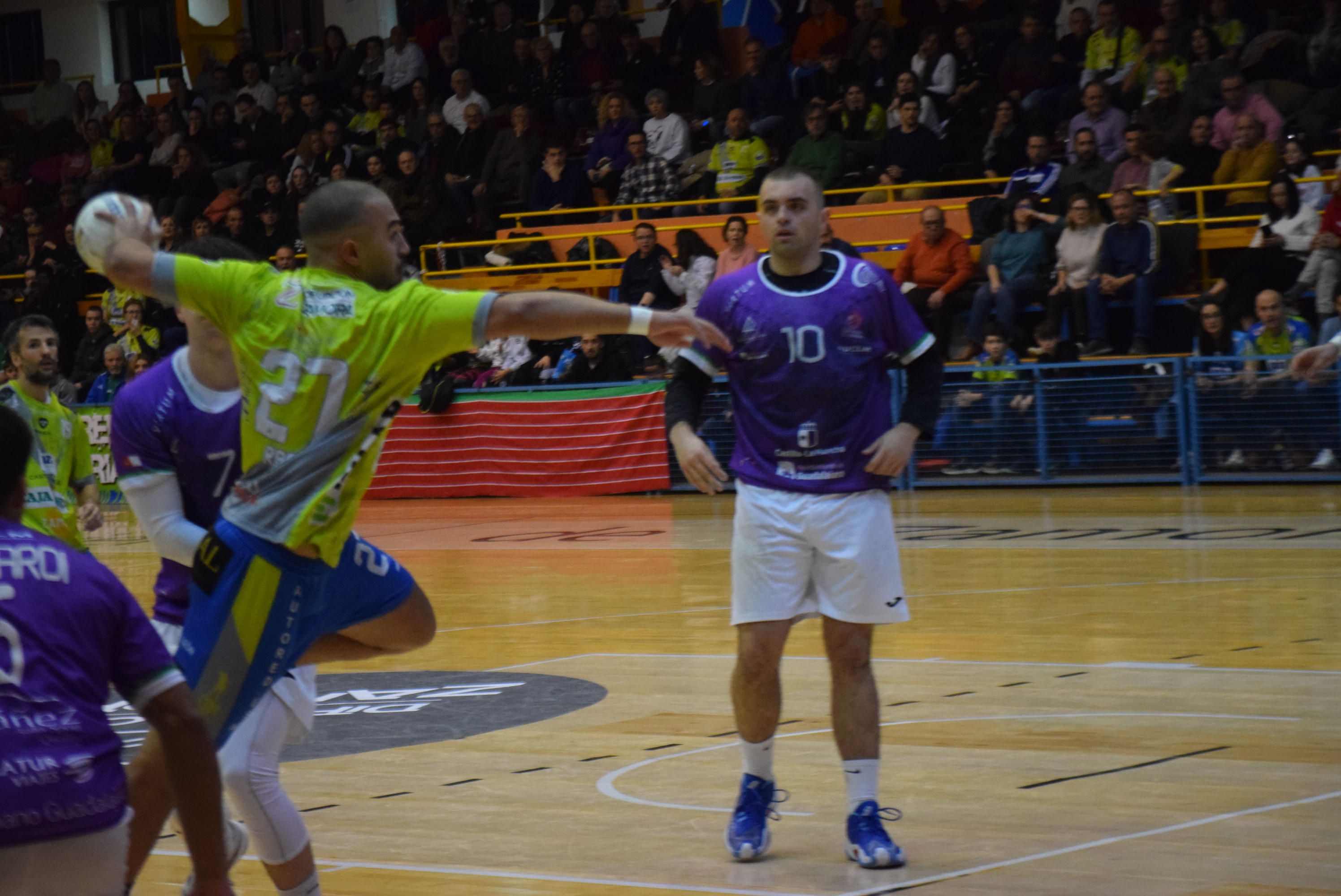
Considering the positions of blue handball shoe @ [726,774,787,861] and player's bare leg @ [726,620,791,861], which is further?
player's bare leg @ [726,620,791,861]

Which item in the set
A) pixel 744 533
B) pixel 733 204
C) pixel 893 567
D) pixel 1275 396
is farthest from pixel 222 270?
pixel 733 204

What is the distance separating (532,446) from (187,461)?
14138 mm

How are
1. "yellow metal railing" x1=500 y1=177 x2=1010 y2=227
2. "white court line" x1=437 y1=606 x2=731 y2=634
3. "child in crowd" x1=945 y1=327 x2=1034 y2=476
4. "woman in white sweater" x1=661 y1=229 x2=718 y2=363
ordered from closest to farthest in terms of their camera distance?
"white court line" x1=437 y1=606 x2=731 y2=634 → "child in crowd" x1=945 y1=327 x2=1034 y2=476 → "woman in white sweater" x1=661 y1=229 x2=718 y2=363 → "yellow metal railing" x1=500 y1=177 x2=1010 y2=227

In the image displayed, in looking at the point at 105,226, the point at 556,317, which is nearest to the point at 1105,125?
the point at 556,317

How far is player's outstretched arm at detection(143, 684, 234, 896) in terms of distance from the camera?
9.26ft

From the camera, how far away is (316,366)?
4.02m

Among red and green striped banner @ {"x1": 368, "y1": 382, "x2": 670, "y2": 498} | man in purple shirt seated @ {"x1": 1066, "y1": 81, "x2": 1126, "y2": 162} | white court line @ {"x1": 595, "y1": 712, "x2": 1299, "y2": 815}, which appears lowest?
red and green striped banner @ {"x1": 368, "y1": 382, "x2": 670, "y2": 498}

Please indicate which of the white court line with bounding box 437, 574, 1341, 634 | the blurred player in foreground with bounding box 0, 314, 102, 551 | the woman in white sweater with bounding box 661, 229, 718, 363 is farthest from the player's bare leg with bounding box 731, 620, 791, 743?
the woman in white sweater with bounding box 661, 229, 718, 363

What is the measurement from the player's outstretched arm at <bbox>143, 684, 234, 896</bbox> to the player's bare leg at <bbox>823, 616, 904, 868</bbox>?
8.03 feet

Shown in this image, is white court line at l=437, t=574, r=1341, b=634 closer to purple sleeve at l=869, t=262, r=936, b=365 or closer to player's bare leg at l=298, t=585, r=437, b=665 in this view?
purple sleeve at l=869, t=262, r=936, b=365

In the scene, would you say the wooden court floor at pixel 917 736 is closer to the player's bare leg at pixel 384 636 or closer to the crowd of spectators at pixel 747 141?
the player's bare leg at pixel 384 636

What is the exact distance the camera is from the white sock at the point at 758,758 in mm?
5164

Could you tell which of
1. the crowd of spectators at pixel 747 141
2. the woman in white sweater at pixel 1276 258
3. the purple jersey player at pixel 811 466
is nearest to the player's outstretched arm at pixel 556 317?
the purple jersey player at pixel 811 466

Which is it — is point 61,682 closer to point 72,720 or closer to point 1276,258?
point 72,720
